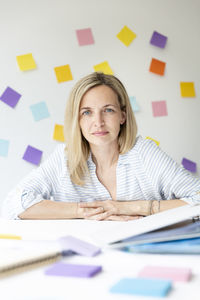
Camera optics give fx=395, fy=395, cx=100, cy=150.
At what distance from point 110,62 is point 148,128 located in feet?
1.60

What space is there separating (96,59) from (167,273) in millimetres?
2132

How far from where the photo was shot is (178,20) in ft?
8.50

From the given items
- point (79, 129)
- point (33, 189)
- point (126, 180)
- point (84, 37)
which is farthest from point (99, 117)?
point (84, 37)

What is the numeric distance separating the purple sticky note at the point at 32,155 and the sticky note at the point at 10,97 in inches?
11.1

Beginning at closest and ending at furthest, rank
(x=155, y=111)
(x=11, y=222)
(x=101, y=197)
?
(x=11, y=222), (x=101, y=197), (x=155, y=111)

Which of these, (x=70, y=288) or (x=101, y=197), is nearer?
(x=70, y=288)

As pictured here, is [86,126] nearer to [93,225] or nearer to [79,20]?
[93,225]

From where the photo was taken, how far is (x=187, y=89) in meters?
2.58

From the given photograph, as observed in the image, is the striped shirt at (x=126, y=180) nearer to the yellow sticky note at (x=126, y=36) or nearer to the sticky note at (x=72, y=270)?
the sticky note at (x=72, y=270)

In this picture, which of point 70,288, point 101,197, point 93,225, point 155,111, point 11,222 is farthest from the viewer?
point 155,111

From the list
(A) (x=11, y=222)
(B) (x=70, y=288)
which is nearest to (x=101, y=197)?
(A) (x=11, y=222)

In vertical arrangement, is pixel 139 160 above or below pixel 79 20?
below

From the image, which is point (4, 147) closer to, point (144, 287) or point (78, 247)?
point (78, 247)

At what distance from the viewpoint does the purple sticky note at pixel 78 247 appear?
2.01 ft
